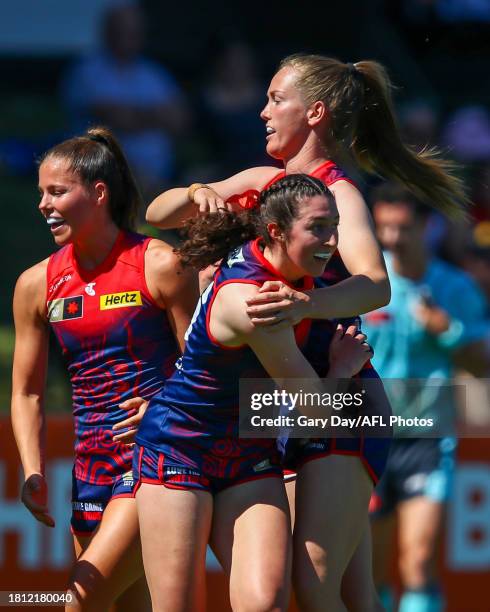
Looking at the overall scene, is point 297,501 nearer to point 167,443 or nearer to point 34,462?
point 167,443

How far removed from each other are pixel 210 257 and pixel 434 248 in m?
5.70

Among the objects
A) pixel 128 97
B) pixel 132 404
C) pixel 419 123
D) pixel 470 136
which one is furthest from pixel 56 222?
pixel 470 136

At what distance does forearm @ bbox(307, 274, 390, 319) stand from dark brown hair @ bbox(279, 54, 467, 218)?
1.99ft

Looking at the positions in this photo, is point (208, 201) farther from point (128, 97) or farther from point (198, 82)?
point (198, 82)

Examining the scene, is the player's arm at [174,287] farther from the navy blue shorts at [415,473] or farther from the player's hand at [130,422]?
the navy blue shorts at [415,473]

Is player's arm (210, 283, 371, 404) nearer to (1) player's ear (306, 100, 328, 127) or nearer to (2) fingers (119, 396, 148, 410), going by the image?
(2) fingers (119, 396, 148, 410)

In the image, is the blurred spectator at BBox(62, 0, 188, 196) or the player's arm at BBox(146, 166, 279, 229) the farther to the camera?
the blurred spectator at BBox(62, 0, 188, 196)

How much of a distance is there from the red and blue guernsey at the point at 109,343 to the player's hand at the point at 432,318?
6.99 ft

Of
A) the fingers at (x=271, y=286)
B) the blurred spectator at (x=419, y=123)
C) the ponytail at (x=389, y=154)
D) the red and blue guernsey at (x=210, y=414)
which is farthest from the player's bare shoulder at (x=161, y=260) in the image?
the blurred spectator at (x=419, y=123)

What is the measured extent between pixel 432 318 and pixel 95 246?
7.53 feet

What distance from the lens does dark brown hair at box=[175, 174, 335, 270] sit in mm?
3775

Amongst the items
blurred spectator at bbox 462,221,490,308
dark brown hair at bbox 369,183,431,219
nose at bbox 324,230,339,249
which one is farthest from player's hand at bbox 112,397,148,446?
blurred spectator at bbox 462,221,490,308

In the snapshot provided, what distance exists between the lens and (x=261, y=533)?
3732 millimetres

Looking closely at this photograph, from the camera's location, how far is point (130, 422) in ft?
13.8
